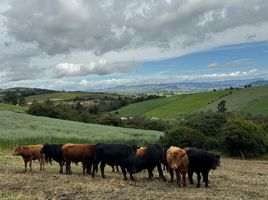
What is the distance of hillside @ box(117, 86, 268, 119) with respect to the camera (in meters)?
110

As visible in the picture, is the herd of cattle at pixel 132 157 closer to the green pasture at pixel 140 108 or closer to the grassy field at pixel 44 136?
the grassy field at pixel 44 136

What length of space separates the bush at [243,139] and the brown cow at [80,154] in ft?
99.8

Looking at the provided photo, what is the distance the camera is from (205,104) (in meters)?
124

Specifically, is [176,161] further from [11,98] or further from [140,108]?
Answer: [11,98]

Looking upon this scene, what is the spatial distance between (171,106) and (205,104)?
37.0ft

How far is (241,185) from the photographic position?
19344 millimetres

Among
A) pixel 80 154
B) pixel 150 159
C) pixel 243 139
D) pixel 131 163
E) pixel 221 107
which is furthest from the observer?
pixel 221 107

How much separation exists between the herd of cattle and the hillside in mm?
85224

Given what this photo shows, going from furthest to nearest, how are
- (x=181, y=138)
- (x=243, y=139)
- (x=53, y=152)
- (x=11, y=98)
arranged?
(x=11, y=98) < (x=181, y=138) < (x=243, y=139) < (x=53, y=152)

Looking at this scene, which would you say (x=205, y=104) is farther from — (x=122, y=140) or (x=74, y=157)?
(x=74, y=157)

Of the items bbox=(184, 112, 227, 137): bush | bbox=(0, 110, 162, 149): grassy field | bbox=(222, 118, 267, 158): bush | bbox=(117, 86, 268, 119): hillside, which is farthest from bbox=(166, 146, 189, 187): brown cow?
bbox=(117, 86, 268, 119): hillside

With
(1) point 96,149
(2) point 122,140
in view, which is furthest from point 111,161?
(2) point 122,140

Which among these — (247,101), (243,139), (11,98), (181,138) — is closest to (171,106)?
(247,101)

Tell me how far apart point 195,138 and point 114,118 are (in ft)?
147
